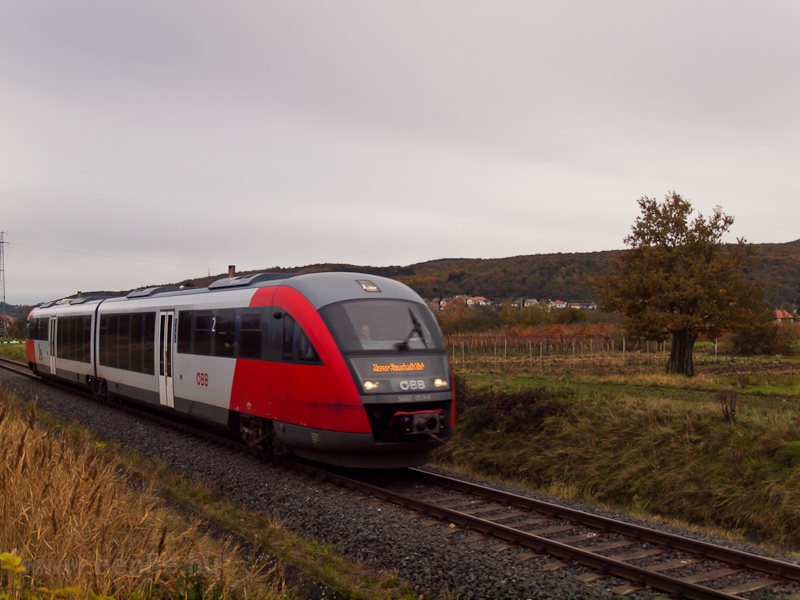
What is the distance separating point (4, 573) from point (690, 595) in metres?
5.35

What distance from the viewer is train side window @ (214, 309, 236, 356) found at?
Result: 11547mm

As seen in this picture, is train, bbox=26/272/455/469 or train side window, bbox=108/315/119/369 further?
train side window, bbox=108/315/119/369

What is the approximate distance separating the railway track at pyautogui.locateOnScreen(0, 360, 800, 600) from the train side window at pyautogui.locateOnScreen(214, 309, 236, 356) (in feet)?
9.91

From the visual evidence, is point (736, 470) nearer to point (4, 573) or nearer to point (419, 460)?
point (419, 460)

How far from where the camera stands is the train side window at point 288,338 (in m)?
9.84

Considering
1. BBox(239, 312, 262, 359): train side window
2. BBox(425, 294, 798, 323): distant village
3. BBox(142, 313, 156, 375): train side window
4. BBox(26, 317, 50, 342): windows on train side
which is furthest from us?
BBox(425, 294, 798, 323): distant village

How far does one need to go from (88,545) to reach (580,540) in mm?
5358

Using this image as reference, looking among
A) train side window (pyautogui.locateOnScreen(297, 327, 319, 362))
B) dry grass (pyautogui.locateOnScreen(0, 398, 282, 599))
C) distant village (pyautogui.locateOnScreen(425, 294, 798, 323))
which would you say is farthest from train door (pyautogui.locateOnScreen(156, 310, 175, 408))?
distant village (pyautogui.locateOnScreen(425, 294, 798, 323))

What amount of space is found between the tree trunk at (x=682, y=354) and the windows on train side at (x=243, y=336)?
68.7 feet

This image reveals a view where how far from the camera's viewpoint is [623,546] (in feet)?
23.2

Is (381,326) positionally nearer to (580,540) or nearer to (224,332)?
(224,332)

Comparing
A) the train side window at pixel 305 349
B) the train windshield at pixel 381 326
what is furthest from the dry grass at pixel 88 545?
the train windshield at pixel 381 326

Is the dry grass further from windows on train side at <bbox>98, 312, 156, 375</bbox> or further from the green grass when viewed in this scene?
windows on train side at <bbox>98, 312, 156, 375</bbox>

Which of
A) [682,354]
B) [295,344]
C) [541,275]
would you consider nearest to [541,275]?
[541,275]
